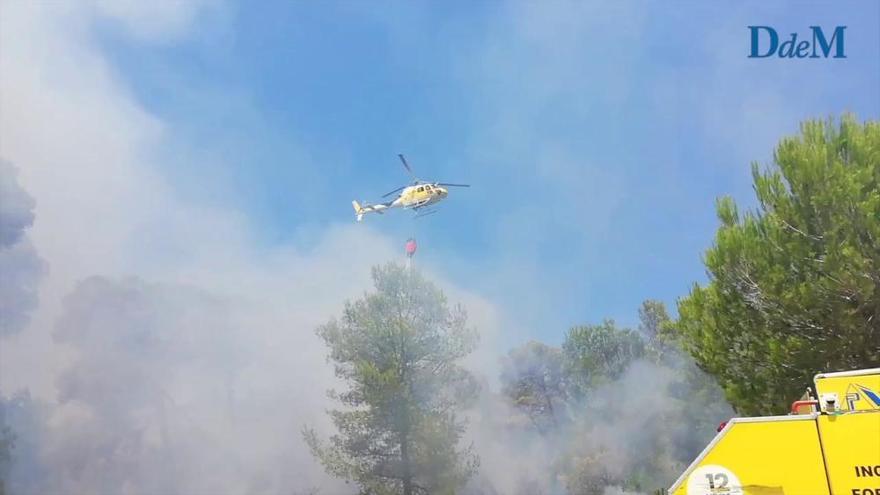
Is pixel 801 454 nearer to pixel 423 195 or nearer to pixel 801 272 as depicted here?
pixel 801 272

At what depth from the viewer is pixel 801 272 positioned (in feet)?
46.2

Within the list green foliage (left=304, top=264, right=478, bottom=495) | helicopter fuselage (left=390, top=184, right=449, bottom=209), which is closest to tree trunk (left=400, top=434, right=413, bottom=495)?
green foliage (left=304, top=264, right=478, bottom=495)

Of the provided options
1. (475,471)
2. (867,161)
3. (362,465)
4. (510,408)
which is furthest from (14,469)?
(867,161)

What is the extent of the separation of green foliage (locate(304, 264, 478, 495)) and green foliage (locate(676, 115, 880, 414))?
40.1 feet

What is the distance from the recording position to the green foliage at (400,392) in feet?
83.3

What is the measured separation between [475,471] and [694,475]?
70.5 feet

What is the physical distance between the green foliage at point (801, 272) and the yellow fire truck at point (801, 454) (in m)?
8.32

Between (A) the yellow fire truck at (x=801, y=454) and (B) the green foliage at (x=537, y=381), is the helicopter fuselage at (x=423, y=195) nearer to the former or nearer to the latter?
(B) the green foliage at (x=537, y=381)

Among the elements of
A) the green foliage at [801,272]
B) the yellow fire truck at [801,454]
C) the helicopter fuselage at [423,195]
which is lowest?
the yellow fire truck at [801,454]

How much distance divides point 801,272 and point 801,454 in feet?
31.1

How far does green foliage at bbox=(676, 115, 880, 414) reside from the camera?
13242 mm

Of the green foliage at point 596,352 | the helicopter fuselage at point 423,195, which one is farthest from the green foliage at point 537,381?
the helicopter fuselage at point 423,195

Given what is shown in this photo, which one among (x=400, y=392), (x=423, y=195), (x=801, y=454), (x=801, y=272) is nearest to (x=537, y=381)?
(x=423, y=195)

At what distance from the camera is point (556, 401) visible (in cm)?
3984
